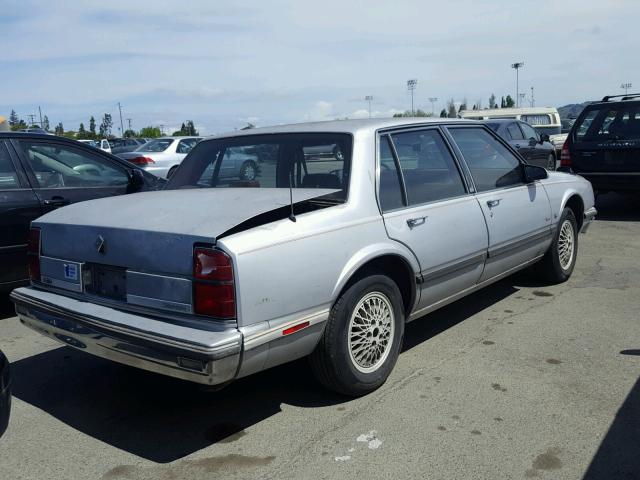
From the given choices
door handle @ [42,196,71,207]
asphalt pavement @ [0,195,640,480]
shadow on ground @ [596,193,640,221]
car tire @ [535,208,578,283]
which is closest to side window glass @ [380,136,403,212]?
asphalt pavement @ [0,195,640,480]

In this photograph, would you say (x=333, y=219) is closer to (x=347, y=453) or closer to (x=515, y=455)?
(x=347, y=453)

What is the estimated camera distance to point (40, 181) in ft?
18.8

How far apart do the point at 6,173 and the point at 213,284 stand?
3.49 metres

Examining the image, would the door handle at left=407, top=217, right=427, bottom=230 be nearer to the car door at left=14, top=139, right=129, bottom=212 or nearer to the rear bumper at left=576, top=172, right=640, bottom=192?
the car door at left=14, top=139, right=129, bottom=212

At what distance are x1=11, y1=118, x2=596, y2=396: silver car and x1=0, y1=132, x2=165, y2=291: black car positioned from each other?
5.30 feet

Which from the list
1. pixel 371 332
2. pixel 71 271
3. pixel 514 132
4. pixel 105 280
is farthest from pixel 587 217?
pixel 514 132

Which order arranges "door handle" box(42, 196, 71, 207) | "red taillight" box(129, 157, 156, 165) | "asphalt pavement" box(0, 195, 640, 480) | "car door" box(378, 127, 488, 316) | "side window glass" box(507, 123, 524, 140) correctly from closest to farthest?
"asphalt pavement" box(0, 195, 640, 480), "car door" box(378, 127, 488, 316), "door handle" box(42, 196, 71, 207), "side window glass" box(507, 123, 524, 140), "red taillight" box(129, 157, 156, 165)

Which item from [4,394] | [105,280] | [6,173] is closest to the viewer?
[4,394]

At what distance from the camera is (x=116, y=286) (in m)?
3.39

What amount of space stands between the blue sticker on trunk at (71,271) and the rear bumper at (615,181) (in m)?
7.85

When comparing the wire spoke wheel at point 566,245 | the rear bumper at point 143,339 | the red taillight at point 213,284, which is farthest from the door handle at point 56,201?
the wire spoke wheel at point 566,245

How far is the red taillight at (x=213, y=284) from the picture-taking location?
2.97 m

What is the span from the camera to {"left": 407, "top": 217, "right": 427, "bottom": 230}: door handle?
3960 mm

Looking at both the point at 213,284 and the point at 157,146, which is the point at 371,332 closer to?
the point at 213,284
